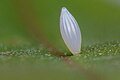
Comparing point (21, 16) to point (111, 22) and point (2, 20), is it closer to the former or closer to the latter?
point (2, 20)

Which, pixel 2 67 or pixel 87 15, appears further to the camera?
pixel 87 15

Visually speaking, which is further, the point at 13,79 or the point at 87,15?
the point at 87,15

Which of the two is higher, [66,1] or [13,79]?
[66,1]

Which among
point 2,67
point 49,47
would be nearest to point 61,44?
point 49,47

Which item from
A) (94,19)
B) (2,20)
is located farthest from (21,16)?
(94,19)

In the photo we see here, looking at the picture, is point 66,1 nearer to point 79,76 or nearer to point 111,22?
point 111,22

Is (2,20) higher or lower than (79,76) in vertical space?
higher
